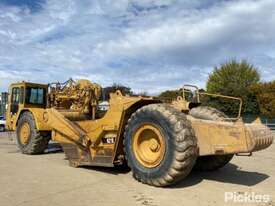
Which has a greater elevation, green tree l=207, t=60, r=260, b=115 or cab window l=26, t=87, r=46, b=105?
green tree l=207, t=60, r=260, b=115

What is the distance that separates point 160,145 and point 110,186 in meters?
1.27

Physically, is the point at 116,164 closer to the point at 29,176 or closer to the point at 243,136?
the point at 29,176

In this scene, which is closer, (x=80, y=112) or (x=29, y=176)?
(x=29, y=176)

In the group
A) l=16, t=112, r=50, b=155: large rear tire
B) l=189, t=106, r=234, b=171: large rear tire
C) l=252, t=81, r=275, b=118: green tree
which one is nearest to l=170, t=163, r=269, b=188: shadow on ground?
l=189, t=106, r=234, b=171: large rear tire

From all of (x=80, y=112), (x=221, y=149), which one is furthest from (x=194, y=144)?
(x=80, y=112)

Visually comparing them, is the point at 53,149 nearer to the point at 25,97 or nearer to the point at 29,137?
the point at 29,137

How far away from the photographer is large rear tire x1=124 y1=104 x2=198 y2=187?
738cm

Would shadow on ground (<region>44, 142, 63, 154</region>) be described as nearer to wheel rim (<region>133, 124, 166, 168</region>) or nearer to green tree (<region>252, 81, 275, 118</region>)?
wheel rim (<region>133, 124, 166, 168</region>)

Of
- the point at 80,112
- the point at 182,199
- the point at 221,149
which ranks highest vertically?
the point at 80,112

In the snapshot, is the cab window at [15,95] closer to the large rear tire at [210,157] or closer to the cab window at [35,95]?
the cab window at [35,95]

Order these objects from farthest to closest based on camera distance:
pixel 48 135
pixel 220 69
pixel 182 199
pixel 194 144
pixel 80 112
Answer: pixel 220 69 → pixel 48 135 → pixel 80 112 → pixel 194 144 → pixel 182 199

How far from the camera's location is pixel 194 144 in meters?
7.41

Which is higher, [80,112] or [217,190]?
[80,112]

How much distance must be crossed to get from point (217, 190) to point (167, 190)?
97 cm
